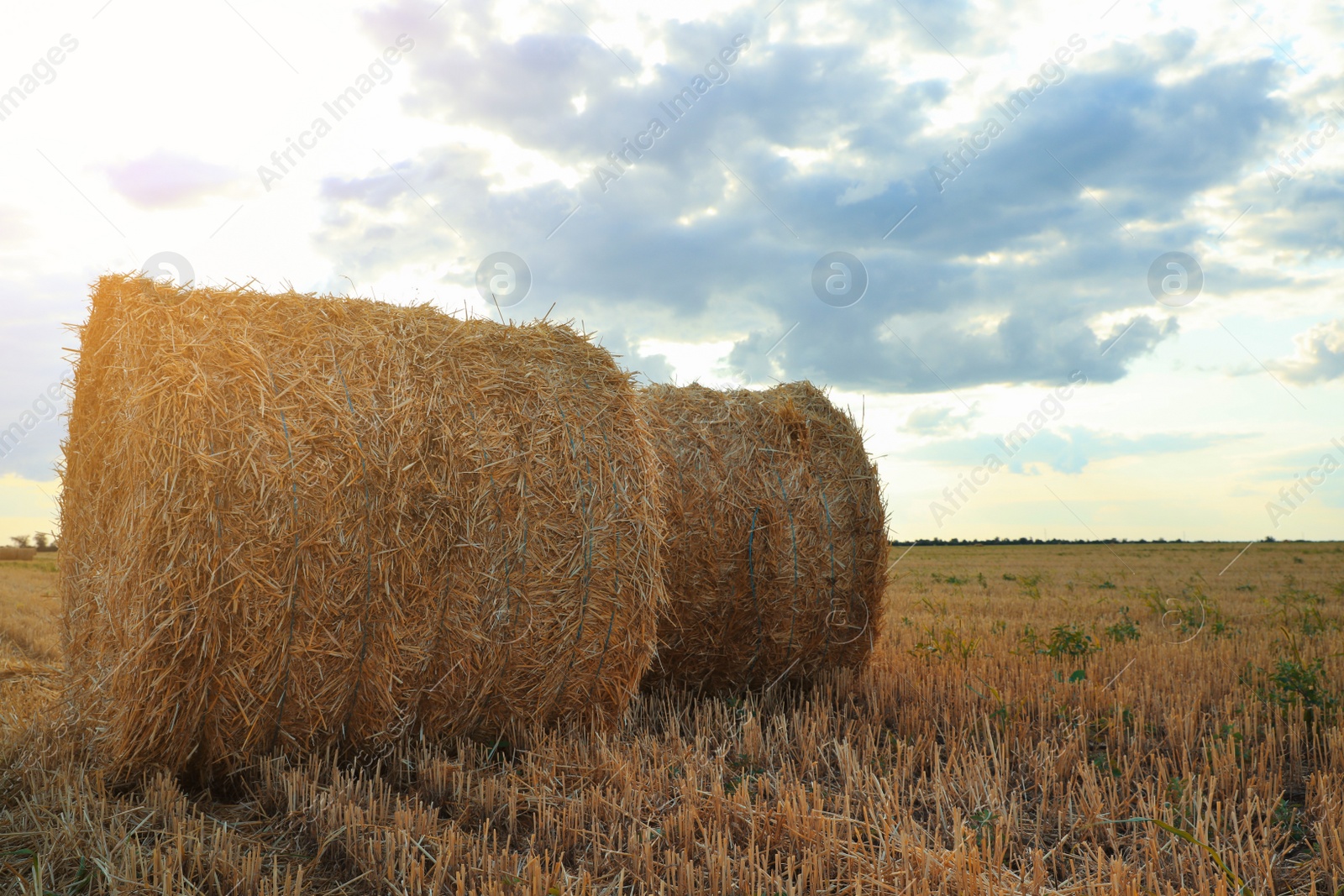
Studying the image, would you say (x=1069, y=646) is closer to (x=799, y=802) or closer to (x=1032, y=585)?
(x=799, y=802)

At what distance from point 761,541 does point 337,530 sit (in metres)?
3.17

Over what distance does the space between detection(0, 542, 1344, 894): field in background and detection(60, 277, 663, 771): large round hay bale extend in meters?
0.31

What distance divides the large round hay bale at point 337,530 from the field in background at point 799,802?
314 millimetres

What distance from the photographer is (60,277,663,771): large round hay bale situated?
4.18 meters

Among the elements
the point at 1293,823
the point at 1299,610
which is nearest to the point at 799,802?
the point at 1293,823

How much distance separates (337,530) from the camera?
435cm

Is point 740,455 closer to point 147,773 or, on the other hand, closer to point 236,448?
point 236,448

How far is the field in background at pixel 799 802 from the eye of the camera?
320 centimetres

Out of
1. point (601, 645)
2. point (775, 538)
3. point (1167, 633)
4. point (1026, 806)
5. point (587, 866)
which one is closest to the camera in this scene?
point (587, 866)

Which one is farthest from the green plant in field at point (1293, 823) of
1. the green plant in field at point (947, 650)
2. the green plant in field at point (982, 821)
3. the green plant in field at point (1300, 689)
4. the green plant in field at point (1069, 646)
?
the green plant in field at point (1069, 646)

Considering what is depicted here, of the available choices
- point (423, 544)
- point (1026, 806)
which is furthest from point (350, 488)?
point (1026, 806)

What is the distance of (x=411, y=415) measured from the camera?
4.64 meters

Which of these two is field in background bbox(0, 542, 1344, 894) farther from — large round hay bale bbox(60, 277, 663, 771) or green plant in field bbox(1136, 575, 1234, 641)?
green plant in field bbox(1136, 575, 1234, 641)

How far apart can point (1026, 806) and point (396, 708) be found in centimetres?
333
